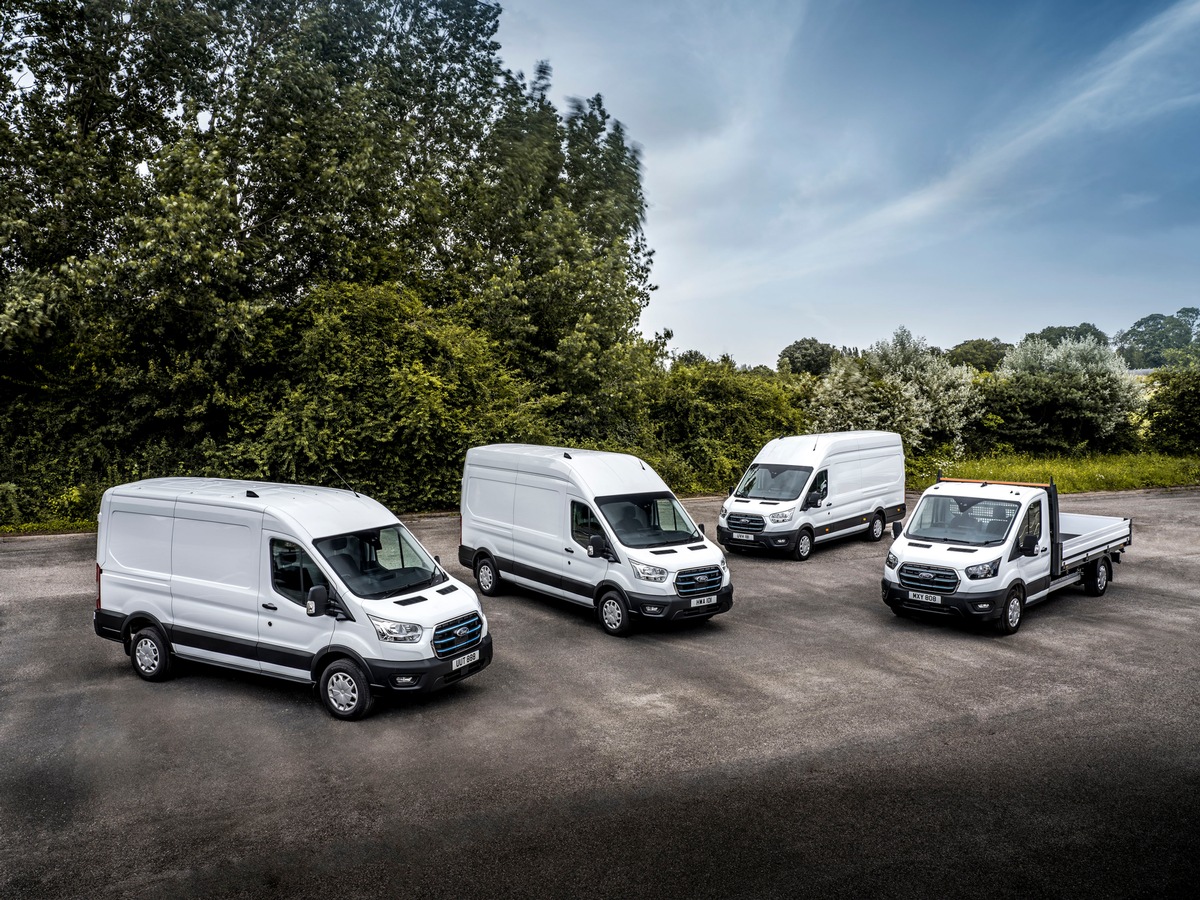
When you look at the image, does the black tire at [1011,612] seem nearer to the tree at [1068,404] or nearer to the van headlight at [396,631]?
the van headlight at [396,631]

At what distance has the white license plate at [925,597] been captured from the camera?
11023 mm

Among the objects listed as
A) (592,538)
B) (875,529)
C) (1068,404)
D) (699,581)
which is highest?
(1068,404)

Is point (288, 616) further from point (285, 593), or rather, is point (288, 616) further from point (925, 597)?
point (925, 597)

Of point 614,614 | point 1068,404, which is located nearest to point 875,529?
point 614,614

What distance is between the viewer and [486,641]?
28.2ft

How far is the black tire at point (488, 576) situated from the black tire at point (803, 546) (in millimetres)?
6511

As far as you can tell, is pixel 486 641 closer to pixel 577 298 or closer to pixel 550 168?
pixel 577 298

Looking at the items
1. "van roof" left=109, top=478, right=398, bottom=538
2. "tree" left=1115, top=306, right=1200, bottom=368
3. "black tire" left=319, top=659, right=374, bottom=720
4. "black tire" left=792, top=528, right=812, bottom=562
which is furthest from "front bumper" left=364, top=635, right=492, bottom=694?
"tree" left=1115, top=306, right=1200, bottom=368

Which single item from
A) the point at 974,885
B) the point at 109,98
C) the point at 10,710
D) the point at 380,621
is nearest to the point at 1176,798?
the point at 974,885

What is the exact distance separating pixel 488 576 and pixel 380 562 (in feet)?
15.2

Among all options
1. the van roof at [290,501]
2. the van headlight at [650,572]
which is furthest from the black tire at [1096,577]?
the van roof at [290,501]

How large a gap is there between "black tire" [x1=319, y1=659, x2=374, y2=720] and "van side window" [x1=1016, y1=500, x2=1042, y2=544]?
9.31 m

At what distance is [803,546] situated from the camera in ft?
53.7

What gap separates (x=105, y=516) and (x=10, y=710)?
2.30 metres
